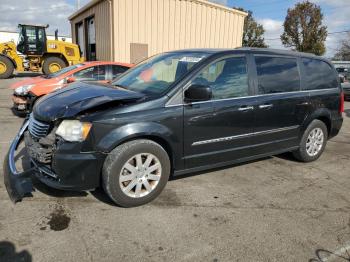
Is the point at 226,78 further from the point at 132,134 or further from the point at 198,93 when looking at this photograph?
the point at 132,134

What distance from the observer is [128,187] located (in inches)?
135

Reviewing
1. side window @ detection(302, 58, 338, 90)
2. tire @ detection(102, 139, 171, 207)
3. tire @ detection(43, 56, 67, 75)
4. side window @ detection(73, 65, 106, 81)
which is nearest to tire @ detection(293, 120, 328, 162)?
side window @ detection(302, 58, 338, 90)

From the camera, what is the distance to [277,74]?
183 inches

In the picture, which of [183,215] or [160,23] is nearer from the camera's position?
[183,215]

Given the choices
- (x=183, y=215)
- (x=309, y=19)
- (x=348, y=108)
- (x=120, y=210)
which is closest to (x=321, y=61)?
(x=183, y=215)

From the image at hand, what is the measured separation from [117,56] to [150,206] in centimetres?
1233

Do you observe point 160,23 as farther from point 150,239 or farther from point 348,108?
A: point 150,239

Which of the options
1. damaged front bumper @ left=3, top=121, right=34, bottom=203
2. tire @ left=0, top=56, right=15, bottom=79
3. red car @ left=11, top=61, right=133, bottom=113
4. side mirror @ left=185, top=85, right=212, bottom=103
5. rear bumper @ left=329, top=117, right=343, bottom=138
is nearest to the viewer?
damaged front bumper @ left=3, top=121, right=34, bottom=203

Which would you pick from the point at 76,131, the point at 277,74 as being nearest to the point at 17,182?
the point at 76,131

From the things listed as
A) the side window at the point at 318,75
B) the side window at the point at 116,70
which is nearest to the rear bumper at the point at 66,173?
the side window at the point at 318,75

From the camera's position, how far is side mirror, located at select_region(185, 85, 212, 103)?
3.56 m

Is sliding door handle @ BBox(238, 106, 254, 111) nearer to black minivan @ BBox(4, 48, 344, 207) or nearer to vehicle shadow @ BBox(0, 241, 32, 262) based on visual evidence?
black minivan @ BBox(4, 48, 344, 207)

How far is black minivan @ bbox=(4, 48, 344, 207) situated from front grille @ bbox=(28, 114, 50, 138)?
10 mm

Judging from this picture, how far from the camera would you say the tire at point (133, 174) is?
10.8ft
